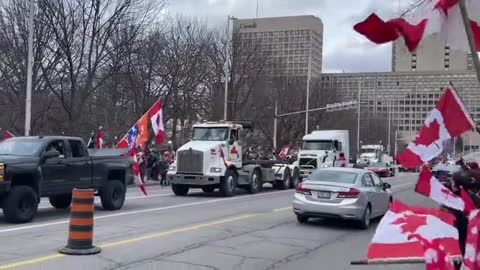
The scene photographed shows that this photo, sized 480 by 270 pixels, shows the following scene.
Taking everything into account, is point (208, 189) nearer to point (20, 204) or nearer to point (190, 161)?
point (190, 161)

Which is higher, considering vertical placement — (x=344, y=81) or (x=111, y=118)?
(x=344, y=81)

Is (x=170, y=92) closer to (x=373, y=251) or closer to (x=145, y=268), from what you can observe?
(x=145, y=268)

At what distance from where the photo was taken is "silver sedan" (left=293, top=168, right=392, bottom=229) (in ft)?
48.5

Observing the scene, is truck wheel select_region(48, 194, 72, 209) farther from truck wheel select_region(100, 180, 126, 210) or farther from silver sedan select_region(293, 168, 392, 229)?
silver sedan select_region(293, 168, 392, 229)

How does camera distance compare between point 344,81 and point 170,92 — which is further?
point 344,81

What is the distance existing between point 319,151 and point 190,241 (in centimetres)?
2687

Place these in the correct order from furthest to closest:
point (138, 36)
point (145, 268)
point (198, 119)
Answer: point (198, 119) < point (138, 36) < point (145, 268)

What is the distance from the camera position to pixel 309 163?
37.5 meters

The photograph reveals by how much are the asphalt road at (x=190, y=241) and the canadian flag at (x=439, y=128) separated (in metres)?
5.91

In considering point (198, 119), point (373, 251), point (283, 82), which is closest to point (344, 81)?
point (283, 82)

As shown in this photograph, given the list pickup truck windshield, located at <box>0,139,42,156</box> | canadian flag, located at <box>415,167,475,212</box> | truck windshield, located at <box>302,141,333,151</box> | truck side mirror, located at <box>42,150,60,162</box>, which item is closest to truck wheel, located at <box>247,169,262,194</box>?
truck windshield, located at <box>302,141,333,151</box>

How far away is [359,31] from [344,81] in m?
67.9

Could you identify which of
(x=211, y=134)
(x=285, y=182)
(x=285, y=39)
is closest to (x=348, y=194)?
(x=211, y=134)

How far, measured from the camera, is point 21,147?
15.1m
